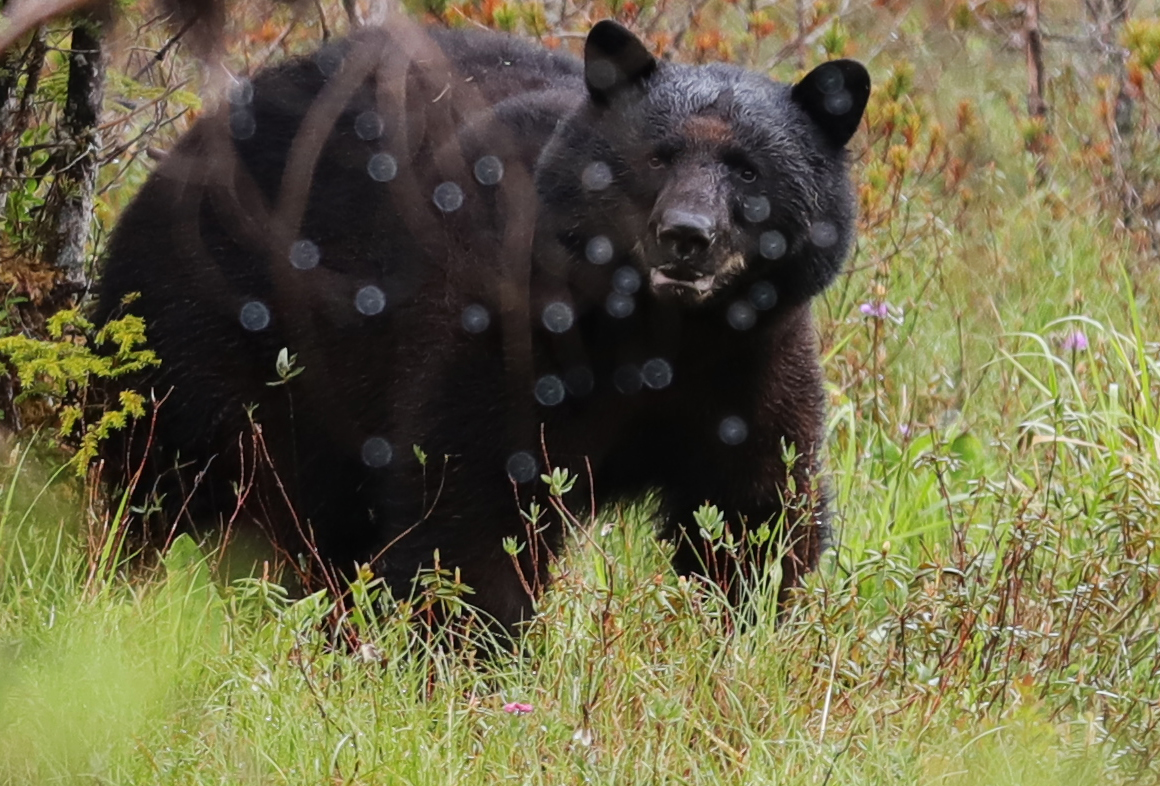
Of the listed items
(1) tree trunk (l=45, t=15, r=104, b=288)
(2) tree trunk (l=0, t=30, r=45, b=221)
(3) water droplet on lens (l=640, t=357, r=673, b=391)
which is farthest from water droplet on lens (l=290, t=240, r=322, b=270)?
(3) water droplet on lens (l=640, t=357, r=673, b=391)

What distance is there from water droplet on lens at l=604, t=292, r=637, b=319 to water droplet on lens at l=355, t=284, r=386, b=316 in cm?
71

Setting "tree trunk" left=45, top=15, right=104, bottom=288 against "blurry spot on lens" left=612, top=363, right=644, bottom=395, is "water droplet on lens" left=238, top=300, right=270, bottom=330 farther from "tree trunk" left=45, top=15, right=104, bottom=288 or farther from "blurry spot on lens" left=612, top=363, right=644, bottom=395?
"blurry spot on lens" left=612, top=363, right=644, bottom=395

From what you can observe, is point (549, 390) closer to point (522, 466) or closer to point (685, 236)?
point (522, 466)

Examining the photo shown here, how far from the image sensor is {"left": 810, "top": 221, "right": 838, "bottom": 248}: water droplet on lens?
3998 mm

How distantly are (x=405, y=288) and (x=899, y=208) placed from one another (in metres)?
3.19

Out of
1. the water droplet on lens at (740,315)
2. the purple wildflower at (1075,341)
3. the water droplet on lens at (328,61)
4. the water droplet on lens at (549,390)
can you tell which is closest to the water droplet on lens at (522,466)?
the water droplet on lens at (549,390)

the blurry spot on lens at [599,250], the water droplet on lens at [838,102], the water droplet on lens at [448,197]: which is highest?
the water droplet on lens at [838,102]

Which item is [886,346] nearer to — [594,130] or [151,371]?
[594,130]

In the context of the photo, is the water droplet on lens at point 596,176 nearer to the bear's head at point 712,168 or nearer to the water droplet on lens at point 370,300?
the bear's head at point 712,168

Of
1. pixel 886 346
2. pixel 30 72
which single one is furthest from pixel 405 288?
pixel 886 346

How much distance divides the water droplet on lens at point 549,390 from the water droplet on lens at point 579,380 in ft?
0.08

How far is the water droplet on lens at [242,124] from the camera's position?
4746 mm

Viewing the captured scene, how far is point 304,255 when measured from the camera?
4.55 meters

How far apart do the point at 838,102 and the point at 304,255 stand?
1.58 meters
